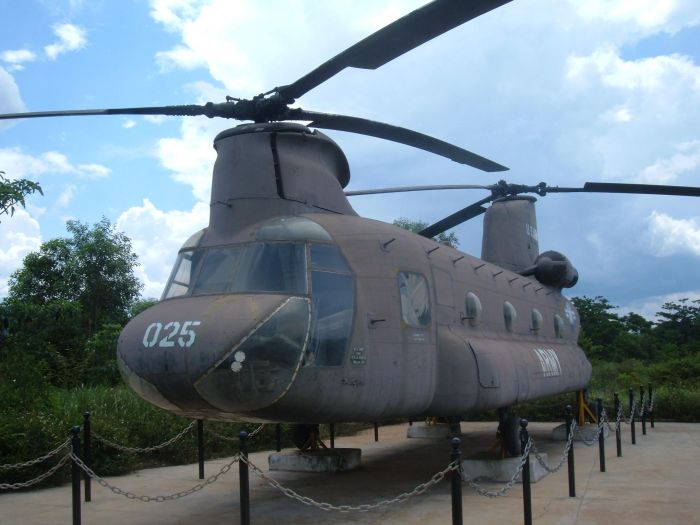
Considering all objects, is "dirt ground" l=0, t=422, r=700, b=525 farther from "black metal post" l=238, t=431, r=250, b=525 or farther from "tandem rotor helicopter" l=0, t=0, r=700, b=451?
"black metal post" l=238, t=431, r=250, b=525

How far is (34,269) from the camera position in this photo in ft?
97.5

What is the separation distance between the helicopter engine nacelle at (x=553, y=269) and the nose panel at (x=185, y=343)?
27.9ft

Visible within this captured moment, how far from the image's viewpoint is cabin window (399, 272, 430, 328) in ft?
25.7

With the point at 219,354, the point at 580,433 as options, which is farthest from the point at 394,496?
the point at 580,433

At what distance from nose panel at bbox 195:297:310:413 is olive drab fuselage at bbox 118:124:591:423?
0.01 m

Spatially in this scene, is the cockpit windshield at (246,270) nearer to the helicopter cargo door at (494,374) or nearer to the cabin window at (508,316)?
the helicopter cargo door at (494,374)

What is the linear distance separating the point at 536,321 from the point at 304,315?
6787 millimetres

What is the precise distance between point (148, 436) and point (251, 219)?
5865mm

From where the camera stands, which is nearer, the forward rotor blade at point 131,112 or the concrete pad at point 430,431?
the forward rotor blade at point 131,112

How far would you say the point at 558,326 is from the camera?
44.7 ft

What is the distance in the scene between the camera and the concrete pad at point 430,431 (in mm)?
15234

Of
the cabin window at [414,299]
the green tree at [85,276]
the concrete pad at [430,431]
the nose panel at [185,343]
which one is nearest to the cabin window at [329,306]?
the nose panel at [185,343]

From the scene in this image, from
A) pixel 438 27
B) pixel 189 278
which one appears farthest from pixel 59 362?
pixel 438 27

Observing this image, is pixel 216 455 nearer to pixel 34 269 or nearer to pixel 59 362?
pixel 59 362
